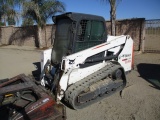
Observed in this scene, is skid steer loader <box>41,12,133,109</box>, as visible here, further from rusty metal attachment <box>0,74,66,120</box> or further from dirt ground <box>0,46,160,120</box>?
rusty metal attachment <box>0,74,66,120</box>

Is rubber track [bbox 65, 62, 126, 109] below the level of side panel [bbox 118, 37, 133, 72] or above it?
below

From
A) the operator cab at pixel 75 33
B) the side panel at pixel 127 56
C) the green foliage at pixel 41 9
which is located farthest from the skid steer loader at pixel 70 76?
the green foliage at pixel 41 9

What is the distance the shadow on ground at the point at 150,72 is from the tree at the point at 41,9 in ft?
31.7

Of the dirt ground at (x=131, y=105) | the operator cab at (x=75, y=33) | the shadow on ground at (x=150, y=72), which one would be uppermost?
the operator cab at (x=75, y=33)

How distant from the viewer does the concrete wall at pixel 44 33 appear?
11.5 meters

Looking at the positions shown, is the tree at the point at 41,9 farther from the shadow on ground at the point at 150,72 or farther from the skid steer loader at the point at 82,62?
the skid steer loader at the point at 82,62

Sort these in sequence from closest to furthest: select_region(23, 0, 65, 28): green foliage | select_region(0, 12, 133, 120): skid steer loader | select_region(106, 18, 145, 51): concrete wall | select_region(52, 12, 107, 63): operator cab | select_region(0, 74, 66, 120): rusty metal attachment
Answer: select_region(0, 74, 66, 120): rusty metal attachment, select_region(0, 12, 133, 120): skid steer loader, select_region(52, 12, 107, 63): operator cab, select_region(106, 18, 145, 51): concrete wall, select_region(23, 0, 65, 28): green foliage

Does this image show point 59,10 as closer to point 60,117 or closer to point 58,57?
point 58,57

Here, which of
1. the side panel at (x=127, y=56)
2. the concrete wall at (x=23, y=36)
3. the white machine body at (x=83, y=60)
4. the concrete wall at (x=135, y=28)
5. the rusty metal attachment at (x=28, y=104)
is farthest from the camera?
the concrete wall at (x=23, y=36)

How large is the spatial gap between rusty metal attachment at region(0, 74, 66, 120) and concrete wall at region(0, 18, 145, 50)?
5533 millimetres

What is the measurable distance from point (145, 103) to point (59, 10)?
1261cm

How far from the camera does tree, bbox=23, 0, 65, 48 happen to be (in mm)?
14711

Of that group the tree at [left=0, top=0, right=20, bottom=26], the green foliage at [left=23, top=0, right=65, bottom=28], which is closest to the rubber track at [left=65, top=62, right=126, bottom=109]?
the green foliage at [left=23, top=0, right=65, bottom=28]

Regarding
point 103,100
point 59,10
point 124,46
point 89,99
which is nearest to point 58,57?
point 89,99
